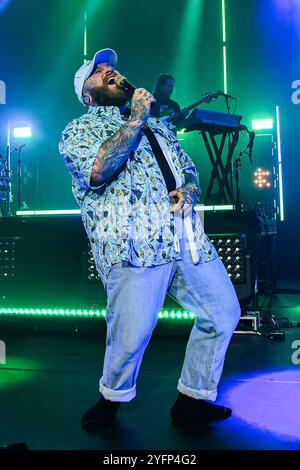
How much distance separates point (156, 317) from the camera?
2.11 metres

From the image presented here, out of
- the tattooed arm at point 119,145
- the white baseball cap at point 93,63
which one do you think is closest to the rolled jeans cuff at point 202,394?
the tattooed arm at point 119,145

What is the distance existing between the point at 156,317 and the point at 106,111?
913 millimetres

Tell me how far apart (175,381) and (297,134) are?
7581mm

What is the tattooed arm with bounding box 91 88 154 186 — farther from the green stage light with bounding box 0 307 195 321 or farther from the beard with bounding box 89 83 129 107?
the green stage light with bounding box 0 307 195 321

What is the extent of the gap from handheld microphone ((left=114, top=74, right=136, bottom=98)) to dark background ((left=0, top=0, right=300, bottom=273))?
784cm

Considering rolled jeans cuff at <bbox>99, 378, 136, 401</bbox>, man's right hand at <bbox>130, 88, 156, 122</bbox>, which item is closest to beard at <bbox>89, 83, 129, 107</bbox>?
man's right hand at <bbox>130, 88, 156, 122</bbox>

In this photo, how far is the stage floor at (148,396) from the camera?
2.06 m

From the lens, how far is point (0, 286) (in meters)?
4.73

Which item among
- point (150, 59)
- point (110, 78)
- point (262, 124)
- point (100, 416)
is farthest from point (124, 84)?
point (150, 59)

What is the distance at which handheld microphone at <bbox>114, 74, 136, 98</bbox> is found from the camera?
2.11 metres

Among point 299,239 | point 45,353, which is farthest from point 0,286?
point 299,239

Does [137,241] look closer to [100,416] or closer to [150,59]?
[100,416]

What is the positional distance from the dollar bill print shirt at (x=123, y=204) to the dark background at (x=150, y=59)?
308 inches

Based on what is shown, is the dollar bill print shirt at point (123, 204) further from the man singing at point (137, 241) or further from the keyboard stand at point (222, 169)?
the keyboard stand at point (222, 169)
